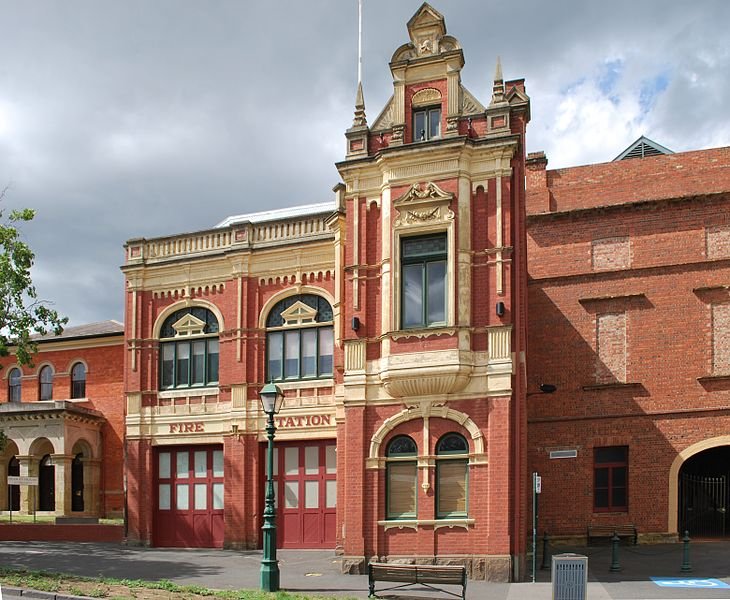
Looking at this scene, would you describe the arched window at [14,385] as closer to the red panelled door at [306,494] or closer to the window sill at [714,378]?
the red panelled door at [306,494]

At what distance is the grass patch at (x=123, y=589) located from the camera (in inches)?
627

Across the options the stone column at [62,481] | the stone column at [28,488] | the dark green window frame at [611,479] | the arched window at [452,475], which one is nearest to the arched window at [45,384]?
the stone column at [28,488]

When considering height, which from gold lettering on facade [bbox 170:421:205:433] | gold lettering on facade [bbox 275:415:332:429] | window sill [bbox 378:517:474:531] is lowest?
window sill [bbox 378:517:474:531]

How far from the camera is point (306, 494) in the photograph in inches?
1070

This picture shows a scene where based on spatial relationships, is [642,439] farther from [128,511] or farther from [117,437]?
[117,437]

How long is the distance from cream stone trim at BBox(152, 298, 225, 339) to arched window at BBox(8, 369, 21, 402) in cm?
1058

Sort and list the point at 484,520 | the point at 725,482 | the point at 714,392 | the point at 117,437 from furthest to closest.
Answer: the point at 117,437 → the point at 725,482 → the point at 714,392 → the point at 484,520

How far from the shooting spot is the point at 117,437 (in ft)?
113

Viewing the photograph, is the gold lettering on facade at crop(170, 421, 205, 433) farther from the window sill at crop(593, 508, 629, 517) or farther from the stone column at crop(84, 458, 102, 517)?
the window sill at crop(593, 508, 629, 517)

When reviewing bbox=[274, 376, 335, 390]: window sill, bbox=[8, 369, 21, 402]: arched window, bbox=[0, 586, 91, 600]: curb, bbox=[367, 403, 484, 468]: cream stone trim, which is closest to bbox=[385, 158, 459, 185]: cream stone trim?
bbox=[367, 403, 484, 468]: cream stone trim

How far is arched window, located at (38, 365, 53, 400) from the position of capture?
3644 cm

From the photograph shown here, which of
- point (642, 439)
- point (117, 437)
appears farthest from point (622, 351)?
point (117, 437)

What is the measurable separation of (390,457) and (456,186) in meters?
6.69

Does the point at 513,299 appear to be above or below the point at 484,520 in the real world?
above
